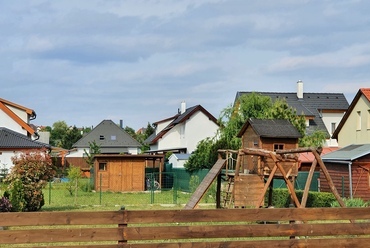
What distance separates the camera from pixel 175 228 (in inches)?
268

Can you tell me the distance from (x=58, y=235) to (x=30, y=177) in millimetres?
13772

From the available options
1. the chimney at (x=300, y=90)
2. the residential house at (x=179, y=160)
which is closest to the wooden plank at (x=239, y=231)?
the residential house at (x=179, y=160)

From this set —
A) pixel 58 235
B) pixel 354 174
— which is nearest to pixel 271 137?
pixel 354 174

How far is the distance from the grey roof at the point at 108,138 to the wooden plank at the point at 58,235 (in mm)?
59177

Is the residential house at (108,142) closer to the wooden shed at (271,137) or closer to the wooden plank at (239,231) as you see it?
the wooden shed at (271,137)

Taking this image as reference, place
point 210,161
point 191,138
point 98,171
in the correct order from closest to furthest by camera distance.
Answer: point 98,171 → point 210,161 → point 191,138

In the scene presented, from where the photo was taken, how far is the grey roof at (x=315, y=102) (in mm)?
50287

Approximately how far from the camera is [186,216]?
6.73 metres

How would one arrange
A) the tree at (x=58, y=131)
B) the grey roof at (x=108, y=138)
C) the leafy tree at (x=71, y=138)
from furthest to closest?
the tree at (x=58, y=131) < the leafy tree at (x=71, y=138) < the grey roof at (x=108, y=138)

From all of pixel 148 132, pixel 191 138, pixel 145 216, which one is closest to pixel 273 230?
pixel 145 216

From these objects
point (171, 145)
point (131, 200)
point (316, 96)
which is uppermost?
point (316, 96)

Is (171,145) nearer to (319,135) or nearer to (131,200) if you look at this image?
(319,135)

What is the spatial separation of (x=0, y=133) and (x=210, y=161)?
61.8ft

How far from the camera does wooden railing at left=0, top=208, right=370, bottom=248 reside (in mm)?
6488
